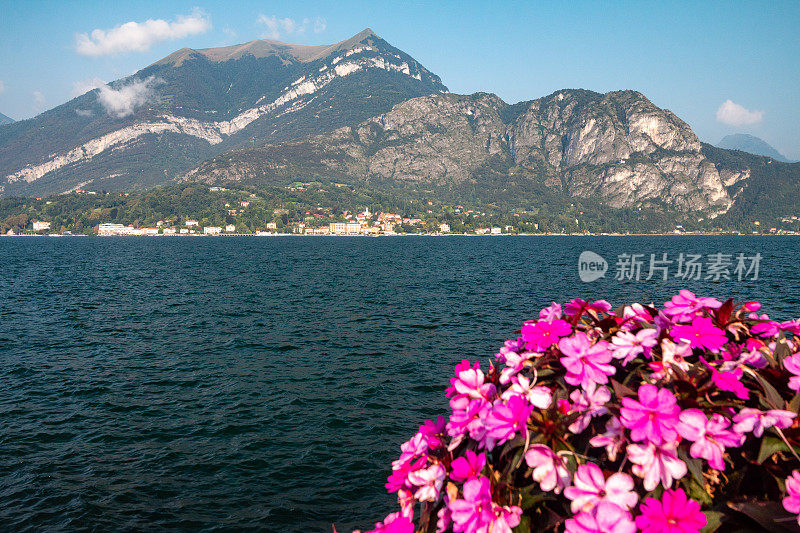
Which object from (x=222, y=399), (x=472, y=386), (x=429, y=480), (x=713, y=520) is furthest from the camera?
(x=222, y=399)

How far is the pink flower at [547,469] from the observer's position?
6.27 ft

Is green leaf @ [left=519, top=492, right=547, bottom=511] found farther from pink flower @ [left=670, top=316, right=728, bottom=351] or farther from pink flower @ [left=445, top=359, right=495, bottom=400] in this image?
pink flower @ [left=670, top=316, right=728, bottom=351]

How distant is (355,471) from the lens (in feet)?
38.9

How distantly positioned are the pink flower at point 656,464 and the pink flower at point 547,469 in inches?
11.6

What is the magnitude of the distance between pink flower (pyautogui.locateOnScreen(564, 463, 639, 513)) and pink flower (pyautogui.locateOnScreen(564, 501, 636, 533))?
0.18 feet

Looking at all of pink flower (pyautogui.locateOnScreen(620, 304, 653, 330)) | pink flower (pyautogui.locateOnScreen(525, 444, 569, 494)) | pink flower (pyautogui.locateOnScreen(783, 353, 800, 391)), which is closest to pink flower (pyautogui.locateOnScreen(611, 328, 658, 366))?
pink flower (pyautogui.locateOnScreen(620, 304, 653, 330))

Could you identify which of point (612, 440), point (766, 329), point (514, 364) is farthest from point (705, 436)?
point (766, 329)

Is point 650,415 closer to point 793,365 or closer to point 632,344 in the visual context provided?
point 632,344

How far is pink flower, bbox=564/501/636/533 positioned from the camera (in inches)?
63.7

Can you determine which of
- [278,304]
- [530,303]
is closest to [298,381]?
[278,304]

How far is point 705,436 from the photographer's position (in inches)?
75.4

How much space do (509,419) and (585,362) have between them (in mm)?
549

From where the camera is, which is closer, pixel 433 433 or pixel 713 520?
pixel 713 520

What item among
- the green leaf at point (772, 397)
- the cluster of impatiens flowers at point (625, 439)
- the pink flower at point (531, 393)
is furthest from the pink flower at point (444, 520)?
the green leaf at point (772, 397)
